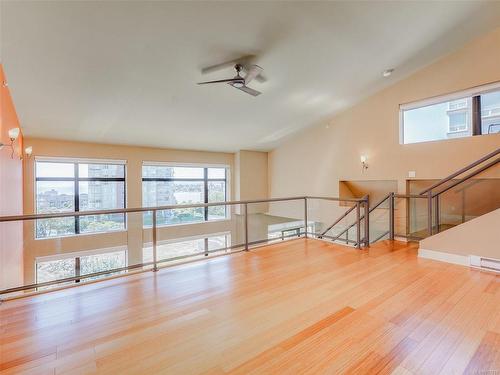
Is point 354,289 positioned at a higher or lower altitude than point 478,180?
lower

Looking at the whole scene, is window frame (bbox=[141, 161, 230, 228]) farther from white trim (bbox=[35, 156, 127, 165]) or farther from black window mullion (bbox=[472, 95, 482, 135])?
black window mullion (bbox=[472, 95, 482, 135])

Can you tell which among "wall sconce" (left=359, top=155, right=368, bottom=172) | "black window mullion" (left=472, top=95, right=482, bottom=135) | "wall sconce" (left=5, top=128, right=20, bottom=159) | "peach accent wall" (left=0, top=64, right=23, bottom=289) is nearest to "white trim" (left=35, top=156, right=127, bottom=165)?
"peach accent wall" (left=0, top=64, right=23, bottom=289)

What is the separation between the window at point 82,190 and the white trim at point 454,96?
23.6ft

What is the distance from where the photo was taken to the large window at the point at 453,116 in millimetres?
4809

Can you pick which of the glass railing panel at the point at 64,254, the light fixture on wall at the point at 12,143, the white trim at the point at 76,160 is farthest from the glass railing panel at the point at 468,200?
the white trim at the point at 76,160

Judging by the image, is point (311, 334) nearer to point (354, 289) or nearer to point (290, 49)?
point (354, 289)

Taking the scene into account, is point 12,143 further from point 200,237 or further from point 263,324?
point 263,324

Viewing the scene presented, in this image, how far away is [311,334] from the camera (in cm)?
199

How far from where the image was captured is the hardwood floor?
1.69m

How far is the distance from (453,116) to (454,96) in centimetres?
39

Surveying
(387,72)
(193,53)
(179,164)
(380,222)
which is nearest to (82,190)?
(179,164)

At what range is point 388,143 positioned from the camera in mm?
6031

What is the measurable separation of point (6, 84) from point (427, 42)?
6.60 metres

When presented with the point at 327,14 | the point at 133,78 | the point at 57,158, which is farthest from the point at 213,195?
the point at 327,14
